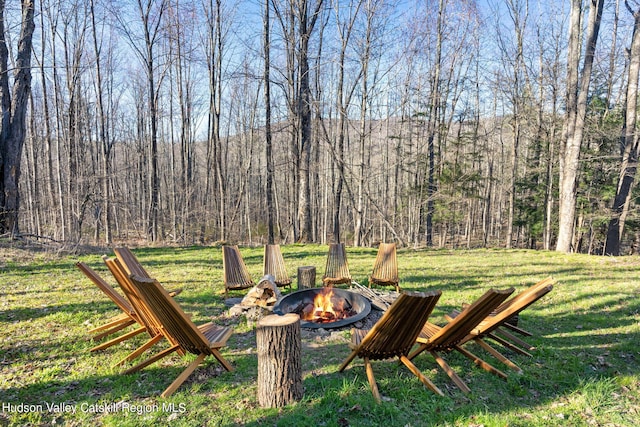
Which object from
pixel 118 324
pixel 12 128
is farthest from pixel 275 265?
pixel 12 128

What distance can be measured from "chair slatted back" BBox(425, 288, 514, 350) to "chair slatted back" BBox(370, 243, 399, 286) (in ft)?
10.0

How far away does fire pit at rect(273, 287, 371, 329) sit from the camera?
16.2 feet

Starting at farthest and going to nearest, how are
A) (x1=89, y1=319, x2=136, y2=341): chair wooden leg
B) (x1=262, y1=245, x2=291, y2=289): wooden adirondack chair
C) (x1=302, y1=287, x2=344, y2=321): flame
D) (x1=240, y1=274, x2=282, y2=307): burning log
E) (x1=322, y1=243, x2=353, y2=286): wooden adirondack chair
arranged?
(x1=322, y1=243, x2=353, y2=286): wooden adirondack chair
(x1=262, y1=245, x2=291, y2=289): wooden adirondack chair
(x1=240, y1=274, x2=282, y2=307): burning log
(x1=302, y1=287, x2=344, y2=321): flame
(x1=89, y1=319, x2=136, y2=341): chair wooden leg

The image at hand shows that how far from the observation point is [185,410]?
2.91m

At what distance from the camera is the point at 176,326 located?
3.23 m

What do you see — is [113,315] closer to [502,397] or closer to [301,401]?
[301,401]

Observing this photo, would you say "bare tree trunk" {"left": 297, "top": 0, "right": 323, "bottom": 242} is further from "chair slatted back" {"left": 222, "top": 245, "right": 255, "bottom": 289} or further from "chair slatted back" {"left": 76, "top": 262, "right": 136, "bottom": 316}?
"chair slatted back" {"left": 76, "top": 262, "right": 136, "bottom": 316}

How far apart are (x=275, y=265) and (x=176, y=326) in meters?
3.52

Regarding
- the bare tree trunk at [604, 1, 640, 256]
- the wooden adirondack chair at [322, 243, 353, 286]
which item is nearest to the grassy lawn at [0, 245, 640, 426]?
the wooden adirondack chair at [322, 243, 353, 286]

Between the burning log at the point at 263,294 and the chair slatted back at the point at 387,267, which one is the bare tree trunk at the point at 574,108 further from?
the burning log at the point at 263,294

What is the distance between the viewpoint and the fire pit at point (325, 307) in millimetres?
4934

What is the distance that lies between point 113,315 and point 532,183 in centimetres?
2359

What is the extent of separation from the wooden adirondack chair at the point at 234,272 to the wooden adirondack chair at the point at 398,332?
3433mm

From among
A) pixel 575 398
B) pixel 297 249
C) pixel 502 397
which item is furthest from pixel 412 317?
pixel 297 249
